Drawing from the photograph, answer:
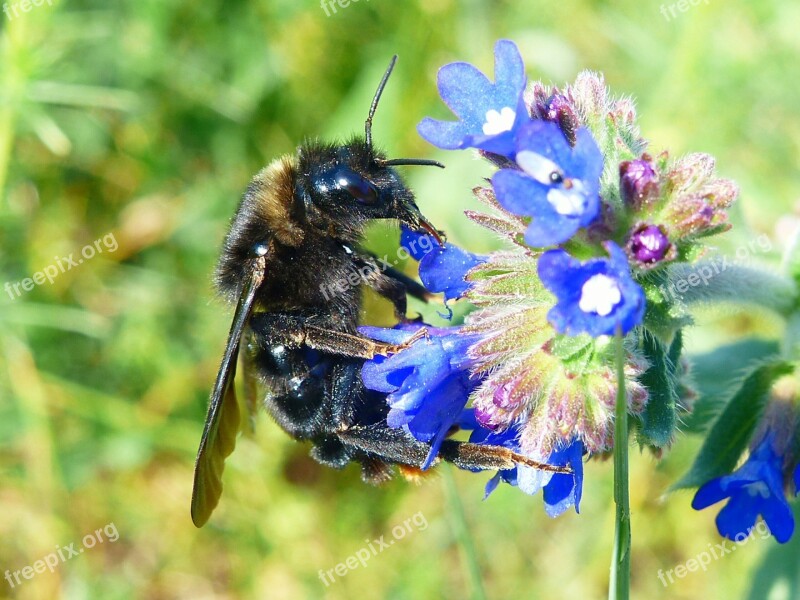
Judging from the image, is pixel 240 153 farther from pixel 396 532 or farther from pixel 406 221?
pixel 406 221

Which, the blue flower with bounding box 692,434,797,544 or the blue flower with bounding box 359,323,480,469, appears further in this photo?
the blue flower with bounding box 692,434,797,544

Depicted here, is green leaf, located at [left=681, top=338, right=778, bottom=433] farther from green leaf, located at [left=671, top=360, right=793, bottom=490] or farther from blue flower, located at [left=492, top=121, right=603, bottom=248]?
blue flower, located at [left=492, top=121, right=603, bottom=248]

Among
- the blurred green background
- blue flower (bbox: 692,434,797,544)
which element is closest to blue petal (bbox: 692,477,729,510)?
blue flower (bbox: 692,434,797,544)

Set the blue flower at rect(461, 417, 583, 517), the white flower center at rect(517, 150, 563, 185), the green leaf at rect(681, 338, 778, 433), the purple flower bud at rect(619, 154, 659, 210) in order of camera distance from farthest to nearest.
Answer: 1. the green leaf at rect(681, 338, 778, 433)
2. the blue flower at rect(461, 417, 583, 517)
3. the purple flower bud at rect(619, 154, 659, 210)
4. the white flower center at rect(517, 150, 563, 185)

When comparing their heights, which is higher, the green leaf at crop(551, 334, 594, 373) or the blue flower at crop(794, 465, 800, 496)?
the green leaf at crop(551, 334, 594, 373)

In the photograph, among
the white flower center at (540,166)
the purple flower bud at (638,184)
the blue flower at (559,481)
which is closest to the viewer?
the white flower center at (540,166)

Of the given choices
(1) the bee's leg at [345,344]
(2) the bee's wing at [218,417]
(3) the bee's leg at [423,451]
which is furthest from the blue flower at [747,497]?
(2) the bee's wing at [218,417]

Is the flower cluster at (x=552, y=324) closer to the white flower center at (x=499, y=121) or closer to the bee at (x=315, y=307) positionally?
the white flower center at (x=499, y=121)

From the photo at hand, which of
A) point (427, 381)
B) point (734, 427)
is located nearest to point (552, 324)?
point (427, 381)
